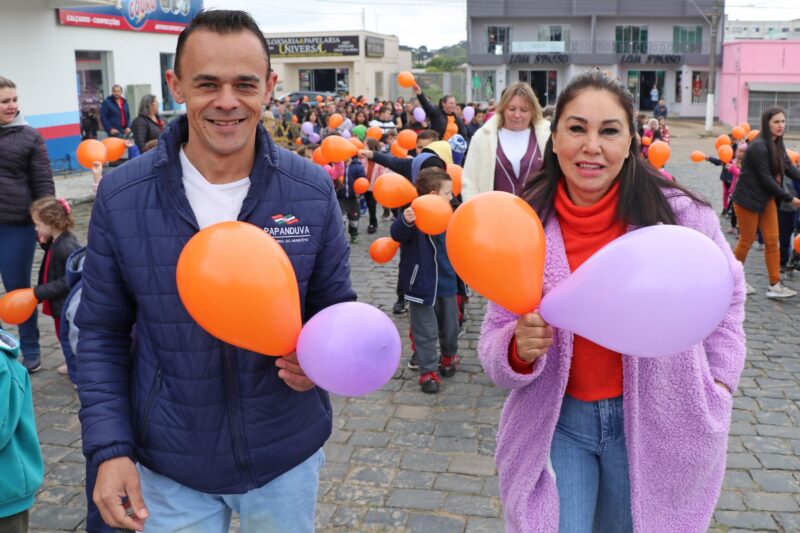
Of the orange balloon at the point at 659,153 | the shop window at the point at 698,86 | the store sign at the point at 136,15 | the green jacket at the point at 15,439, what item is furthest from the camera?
the shop window at the point at 698,86

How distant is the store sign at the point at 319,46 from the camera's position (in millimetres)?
50812

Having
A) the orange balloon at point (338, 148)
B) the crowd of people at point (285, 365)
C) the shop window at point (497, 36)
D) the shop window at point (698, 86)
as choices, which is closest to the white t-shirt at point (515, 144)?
the orange balloon at point (338, 148)

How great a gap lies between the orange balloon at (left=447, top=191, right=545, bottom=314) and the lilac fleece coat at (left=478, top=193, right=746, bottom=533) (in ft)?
0.47

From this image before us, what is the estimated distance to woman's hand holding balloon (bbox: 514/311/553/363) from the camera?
2.09 meters

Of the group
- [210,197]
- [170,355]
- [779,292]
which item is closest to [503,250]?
[210,197]

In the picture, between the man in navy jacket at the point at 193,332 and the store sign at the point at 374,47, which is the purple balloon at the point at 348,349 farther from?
the store sign at the point at 374,47

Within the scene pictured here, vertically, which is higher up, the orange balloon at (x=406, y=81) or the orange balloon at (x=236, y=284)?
the orange balloon at (x=406, y=81)

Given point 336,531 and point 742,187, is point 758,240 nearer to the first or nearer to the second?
point 742,187

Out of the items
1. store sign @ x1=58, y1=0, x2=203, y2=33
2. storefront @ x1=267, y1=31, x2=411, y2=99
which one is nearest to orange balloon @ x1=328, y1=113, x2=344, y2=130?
store sign @ x1=58, y1=0, x2=203, y2=33

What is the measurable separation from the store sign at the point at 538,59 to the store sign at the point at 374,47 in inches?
388

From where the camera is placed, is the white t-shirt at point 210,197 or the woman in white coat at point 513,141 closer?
the white t-shirt at point 210,197

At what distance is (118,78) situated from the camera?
20.3 metres

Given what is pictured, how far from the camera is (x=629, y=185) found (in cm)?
228

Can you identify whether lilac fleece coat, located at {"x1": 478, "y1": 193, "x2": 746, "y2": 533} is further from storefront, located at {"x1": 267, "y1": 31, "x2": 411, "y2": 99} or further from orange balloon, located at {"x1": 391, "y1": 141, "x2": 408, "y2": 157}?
storefront, located at {"x1": 267, "y1": 31, "x2": 411, "y2": 99}
